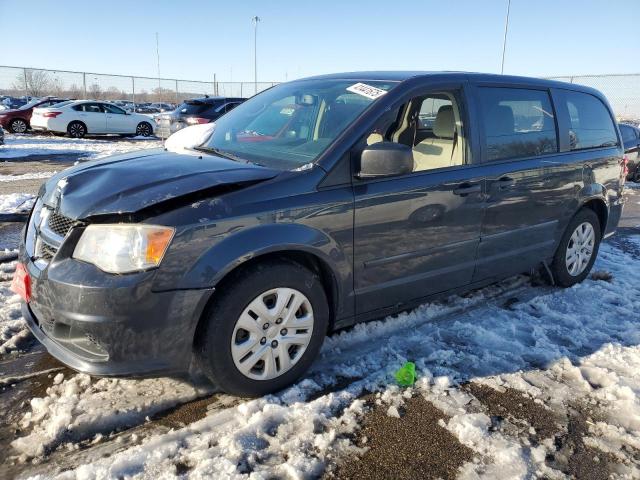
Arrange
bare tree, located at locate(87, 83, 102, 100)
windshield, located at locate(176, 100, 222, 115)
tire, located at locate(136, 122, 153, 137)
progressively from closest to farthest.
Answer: windshield, located at locate(176, 100, 222, 115), tire, located at locate(136, 122, 153, 137), bare tree, located at locate(87, 83, 102, 100)

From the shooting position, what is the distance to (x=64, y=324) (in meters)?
2.42

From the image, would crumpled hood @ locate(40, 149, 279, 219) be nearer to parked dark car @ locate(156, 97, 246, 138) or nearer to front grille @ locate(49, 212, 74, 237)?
front grille @ locate(49, 212, 74, 237)

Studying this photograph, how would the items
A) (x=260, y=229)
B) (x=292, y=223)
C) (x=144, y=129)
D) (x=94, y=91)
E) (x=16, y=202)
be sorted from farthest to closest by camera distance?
(x=94, y=91), (x=144, y=129), (x=16, y=202), (x=292, y=223), (x=260, y=229)

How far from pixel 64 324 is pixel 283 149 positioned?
1566mm

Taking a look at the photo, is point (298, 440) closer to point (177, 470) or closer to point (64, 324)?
point (177, 470)

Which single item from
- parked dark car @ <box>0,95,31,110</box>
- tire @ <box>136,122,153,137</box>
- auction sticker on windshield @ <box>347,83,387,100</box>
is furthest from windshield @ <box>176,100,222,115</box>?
parked dark car @ <box>0,95,31,110</box>

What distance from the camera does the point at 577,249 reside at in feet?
15.1

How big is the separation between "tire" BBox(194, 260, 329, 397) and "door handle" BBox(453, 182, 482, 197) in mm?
1206

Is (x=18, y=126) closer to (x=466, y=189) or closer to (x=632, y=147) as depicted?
(x=632, y=147)

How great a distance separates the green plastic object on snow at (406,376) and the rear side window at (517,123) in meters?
1.64

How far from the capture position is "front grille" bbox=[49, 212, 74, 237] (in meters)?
2.50

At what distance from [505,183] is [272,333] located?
2087 mm

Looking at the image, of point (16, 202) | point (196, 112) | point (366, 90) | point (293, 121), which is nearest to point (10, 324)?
point (293, 121)

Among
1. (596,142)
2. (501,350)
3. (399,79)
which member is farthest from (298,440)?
(596,142)
